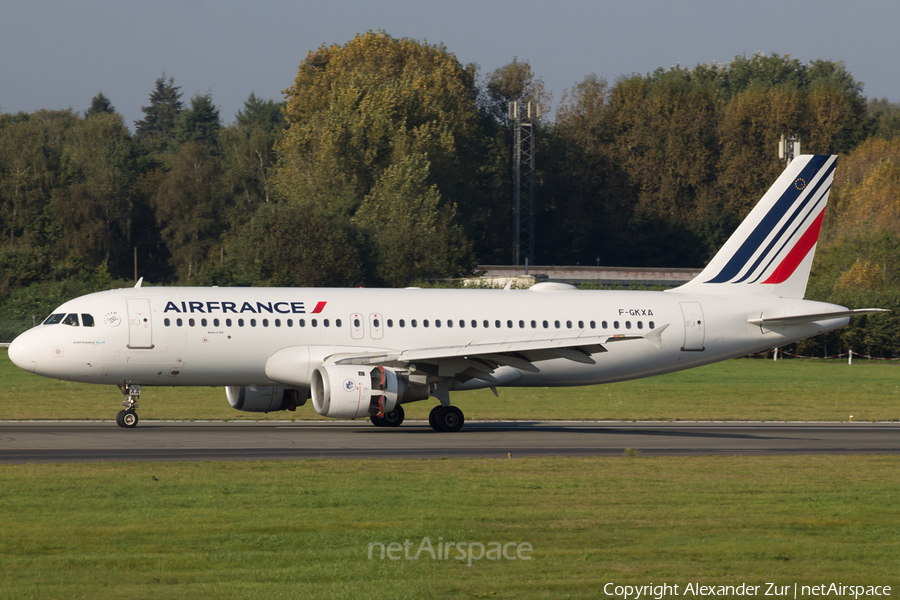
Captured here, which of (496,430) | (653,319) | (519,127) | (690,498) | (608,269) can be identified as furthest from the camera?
(519,127)

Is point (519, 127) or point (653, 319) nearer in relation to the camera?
point (653, 319)

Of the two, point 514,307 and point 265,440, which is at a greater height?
point 514,307

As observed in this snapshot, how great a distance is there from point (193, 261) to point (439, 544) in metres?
109

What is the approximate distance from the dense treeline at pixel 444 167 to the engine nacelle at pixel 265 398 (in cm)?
6324

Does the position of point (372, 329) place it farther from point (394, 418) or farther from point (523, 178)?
point (523, 178)

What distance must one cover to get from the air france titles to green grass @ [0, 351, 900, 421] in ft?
16.4

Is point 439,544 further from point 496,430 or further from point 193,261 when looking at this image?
point 193,261

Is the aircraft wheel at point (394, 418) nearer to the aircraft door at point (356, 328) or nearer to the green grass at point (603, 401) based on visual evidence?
the aircraft door at point (356, 328)

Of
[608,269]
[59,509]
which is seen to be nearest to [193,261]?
[608,269]

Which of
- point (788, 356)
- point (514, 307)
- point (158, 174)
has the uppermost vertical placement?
point (158, 174)

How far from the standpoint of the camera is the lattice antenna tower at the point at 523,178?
11181cm

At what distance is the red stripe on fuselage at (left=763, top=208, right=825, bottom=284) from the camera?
37406 millimetres

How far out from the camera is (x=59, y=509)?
54.4 feet

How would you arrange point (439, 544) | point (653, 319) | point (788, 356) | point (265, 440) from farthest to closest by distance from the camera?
point (788, 356), point (653, 319), point (265, 440), point (439, 544)
